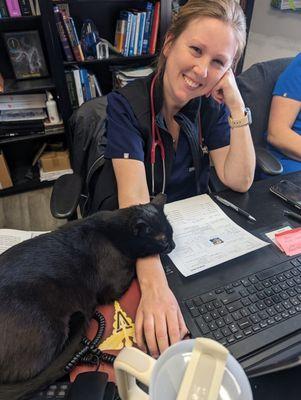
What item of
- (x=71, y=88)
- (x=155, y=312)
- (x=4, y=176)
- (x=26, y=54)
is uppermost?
(x=26, y=54)

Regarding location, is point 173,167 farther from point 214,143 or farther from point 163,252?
point 163,252

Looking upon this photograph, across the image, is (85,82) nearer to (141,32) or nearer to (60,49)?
(60,49)

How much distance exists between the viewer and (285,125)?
50.9 inches

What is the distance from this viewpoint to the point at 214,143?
110 centimetres

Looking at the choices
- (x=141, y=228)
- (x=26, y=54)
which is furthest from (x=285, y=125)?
(x=26, y=54)

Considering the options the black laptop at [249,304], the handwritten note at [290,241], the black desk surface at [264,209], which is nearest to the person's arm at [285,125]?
the black desk surface at [264,209]

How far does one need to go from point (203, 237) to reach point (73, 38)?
1676mm

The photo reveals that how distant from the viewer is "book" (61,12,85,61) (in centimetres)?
178

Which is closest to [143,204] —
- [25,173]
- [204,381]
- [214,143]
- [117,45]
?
[214,143]

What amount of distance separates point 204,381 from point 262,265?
541mm

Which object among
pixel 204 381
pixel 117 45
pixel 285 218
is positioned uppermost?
pixel 204 381

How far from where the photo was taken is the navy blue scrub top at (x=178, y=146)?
0.90 metres

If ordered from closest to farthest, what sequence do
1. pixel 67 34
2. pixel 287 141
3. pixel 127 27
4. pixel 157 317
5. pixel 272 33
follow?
pixel 157 317, pixel 287 141, pixel 67 34, pixel 127 27, pixel 272 33

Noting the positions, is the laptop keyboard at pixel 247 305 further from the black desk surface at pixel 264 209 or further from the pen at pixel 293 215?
the pen at pixel 293 215
